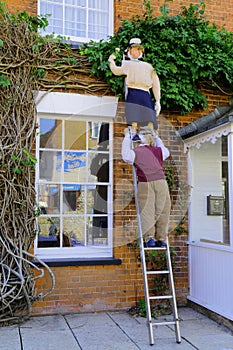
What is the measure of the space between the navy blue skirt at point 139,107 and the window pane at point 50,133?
1205 millimetres

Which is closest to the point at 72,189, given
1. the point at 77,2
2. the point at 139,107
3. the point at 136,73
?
the point at 139,107

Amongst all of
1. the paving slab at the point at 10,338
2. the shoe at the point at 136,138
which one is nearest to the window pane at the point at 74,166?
the shoe at the point at 136,138

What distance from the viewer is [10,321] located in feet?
15.4

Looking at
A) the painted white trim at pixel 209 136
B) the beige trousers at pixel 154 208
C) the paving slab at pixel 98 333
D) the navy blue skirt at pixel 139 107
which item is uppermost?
the navy blue skirt at pixel 139 107

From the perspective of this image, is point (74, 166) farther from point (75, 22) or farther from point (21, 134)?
point (75, 22)

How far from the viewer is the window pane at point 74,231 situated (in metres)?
5.36

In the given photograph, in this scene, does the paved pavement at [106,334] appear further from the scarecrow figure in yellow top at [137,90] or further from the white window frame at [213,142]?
the scarecrow figure in yellow top at [137,90]

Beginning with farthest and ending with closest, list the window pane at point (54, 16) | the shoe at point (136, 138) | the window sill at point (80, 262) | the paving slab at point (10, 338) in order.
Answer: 1. the window pane at point (54, 16)
2. the window sill at point (80, 262)
3. the shoe at point (136, 138)
4. the paving slab at point (10, 338)

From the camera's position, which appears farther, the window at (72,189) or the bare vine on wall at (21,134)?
the window at (72,189)

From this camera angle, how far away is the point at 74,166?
5312 mm

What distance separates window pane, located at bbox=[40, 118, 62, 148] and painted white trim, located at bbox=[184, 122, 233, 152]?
5.96 feet

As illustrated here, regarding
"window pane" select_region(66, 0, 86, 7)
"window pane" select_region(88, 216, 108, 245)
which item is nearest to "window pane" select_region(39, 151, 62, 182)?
"window pane" select_region(88, 216, 108, 245)

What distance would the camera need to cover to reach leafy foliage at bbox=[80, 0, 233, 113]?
5.30m

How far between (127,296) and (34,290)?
1.27 m
